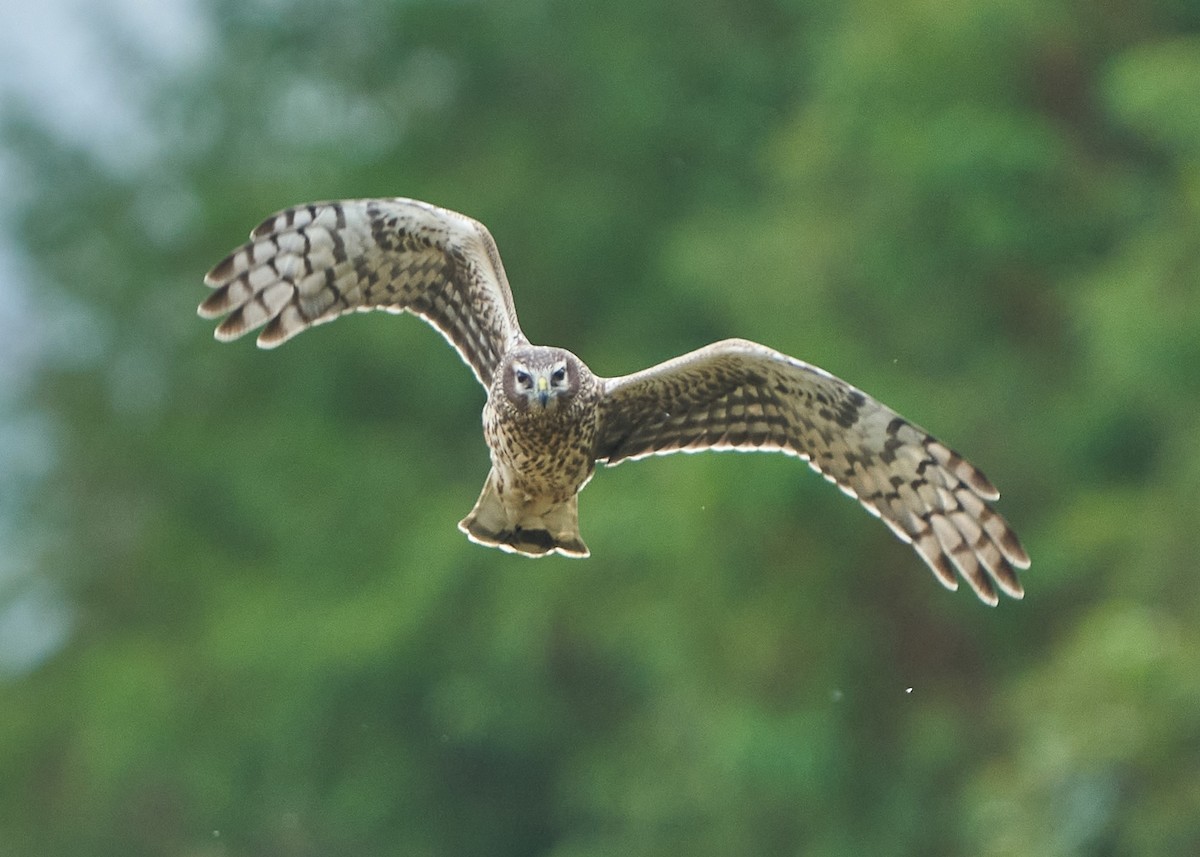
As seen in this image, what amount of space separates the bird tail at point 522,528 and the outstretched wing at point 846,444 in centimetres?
25

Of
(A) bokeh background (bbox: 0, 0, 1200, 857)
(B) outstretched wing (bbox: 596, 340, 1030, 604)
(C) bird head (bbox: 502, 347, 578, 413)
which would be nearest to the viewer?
(C) bird head (bbox: 502, 347, 578, 413)

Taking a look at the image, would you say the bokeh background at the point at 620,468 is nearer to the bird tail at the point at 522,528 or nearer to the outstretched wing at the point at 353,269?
the bird tail at the point at 522,528

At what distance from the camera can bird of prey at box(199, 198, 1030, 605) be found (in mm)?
7758

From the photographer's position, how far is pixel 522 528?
25.8 feet

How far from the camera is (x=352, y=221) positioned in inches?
311

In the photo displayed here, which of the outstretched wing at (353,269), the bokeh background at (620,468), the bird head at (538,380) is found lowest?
the bird head at (538,380)

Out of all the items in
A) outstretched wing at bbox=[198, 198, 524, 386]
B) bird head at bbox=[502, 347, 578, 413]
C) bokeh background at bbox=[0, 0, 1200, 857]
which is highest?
bokeh background at bbox=[0, 0, 1200, 857]

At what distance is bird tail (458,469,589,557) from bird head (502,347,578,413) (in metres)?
0.55

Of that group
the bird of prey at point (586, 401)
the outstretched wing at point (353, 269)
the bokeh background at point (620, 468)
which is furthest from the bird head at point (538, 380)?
the bokeh background at point (620, 468)

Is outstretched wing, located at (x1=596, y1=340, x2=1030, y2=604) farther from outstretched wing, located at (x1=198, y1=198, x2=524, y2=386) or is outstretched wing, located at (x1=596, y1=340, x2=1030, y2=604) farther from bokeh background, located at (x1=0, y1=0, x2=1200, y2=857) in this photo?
bokeh background, located at (x1=0, y1=0, x2=1200, y2=857)

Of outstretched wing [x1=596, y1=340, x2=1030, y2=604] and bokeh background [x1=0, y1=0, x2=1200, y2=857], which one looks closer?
outstretched wing [x1=596, y1=340, x2=1030, y2=604]

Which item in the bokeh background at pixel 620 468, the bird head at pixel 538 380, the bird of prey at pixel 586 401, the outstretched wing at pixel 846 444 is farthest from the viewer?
the bokeh background at pixel 620 468

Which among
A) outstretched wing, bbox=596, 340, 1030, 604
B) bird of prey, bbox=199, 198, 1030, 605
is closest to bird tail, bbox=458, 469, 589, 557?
bird of prey, bbox=199, 198, 1030, 605

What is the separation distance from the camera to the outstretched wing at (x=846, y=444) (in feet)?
26.0
